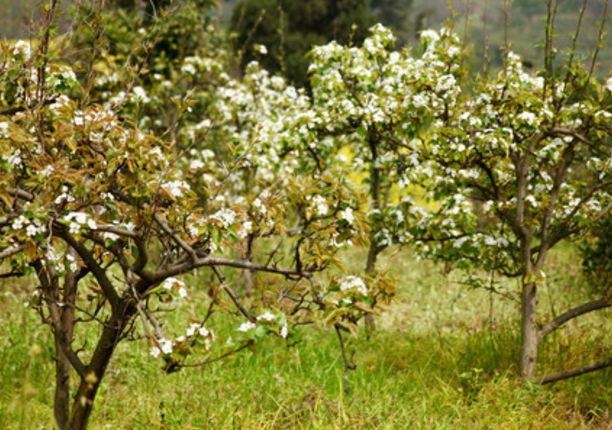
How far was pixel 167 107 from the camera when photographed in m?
8.76

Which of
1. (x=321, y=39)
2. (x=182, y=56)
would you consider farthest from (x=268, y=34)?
(x=182, y=56)

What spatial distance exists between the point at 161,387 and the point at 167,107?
5.74m

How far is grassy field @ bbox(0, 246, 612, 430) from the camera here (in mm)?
3564

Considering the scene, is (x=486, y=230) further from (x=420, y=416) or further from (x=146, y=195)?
(x=146, y=195)

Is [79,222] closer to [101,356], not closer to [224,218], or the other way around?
[224,218]

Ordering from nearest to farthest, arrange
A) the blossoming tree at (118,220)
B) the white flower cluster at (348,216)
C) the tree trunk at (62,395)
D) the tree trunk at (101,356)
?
the blossoming tree at (118,220), the white flower cluster at (348,216), the tree trunk at (101,356), the tree trunk at (62,395)

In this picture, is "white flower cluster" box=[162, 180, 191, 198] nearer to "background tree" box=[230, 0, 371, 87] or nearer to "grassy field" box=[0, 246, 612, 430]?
"grassy field" box=[0, 246, 612, 430]

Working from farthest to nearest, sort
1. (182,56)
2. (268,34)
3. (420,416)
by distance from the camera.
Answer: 1. (268,34)
2. (182,56)
3. (420,416)

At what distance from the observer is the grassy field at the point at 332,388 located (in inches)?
140

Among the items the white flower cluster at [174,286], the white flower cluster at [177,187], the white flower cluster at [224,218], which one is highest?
the white flower cluster at [177,187]

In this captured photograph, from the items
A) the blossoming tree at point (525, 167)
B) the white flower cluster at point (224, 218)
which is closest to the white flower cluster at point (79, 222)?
the white flower cluster at point (224, 218)

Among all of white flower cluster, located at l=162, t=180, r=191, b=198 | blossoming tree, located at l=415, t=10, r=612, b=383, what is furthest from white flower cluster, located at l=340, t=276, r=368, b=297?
blossoming tree, located at l=415, t=10, r=612, b=383

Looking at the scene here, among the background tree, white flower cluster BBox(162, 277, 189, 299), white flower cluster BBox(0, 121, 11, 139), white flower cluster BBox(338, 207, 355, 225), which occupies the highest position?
the background tree

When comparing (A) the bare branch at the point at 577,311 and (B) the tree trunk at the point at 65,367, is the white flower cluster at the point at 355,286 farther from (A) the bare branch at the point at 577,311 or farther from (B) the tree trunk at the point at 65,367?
(A) the bare branch at the point at 577,311
